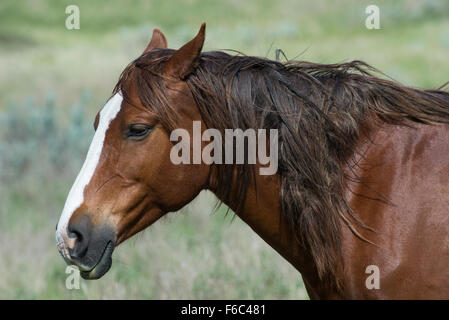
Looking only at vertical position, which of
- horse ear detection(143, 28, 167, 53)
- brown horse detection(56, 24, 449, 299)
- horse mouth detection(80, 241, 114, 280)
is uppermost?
horse ear detection(143, 28, 167, 53)

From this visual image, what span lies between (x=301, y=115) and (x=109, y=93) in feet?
44.1

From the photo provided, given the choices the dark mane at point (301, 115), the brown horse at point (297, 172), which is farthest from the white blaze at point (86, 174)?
the dark mane at point (301, 115)

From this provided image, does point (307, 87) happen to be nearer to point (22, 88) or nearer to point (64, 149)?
point (64, 149)

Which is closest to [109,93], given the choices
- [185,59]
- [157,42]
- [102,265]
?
[157,42]

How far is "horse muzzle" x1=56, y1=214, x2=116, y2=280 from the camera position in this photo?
262cm

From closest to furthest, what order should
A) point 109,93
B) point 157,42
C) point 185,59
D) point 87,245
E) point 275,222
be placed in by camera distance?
point 87,245 < point 185,59 < point 275,222 < point 157,42 < point 109,93

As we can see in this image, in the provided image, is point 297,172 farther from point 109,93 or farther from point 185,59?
point 109,93

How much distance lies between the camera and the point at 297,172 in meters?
2.79

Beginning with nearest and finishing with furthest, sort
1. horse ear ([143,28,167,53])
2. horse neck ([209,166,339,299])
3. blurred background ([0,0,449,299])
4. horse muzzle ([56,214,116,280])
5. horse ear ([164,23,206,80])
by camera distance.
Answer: horse muzzle ([56,214,116,280]) → horse ear ([164,23,206,80]) → horse neck ([209,166,339,299]) → horse ear ([143,28,167,53]) → blurred background ([0,0,449,299])

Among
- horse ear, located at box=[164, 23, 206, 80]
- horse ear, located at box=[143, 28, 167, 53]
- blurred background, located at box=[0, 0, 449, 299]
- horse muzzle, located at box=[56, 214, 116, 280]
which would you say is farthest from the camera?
blurred background, located at box=[0, 0, 449, 299]

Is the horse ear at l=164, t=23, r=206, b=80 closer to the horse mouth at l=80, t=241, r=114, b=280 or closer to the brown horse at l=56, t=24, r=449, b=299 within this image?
the brown horse at l=56, t=24, r=449, b=299

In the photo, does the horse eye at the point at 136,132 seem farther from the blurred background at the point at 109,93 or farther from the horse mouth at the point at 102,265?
the blurred background at the point at 109,93

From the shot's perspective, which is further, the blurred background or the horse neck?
the blurred background

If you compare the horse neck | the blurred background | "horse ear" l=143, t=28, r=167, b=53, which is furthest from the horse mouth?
"horse ear" l=143, t=28, r=167, b=53
